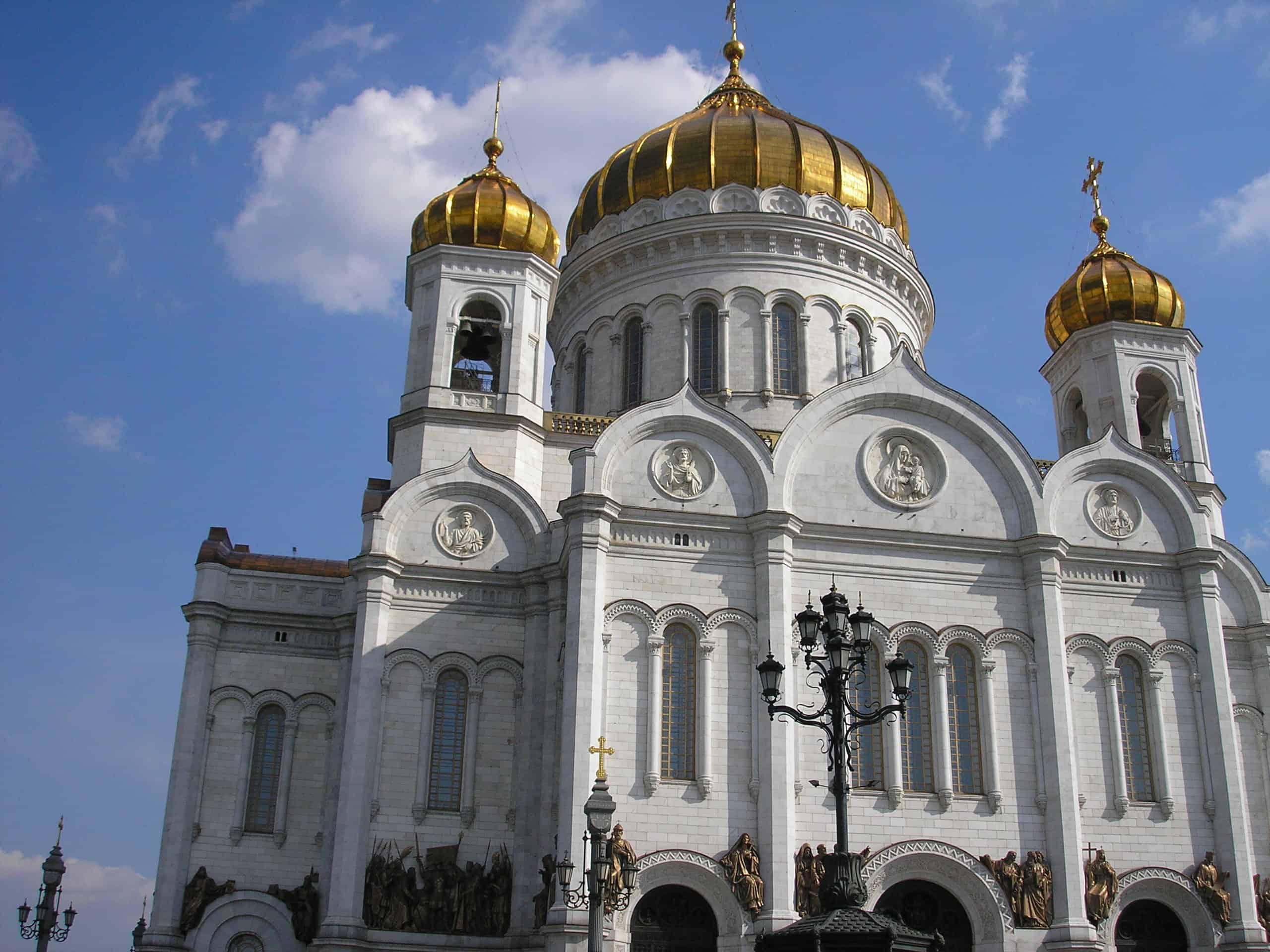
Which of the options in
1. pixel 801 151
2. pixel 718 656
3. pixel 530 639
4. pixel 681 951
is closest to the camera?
pixel 681 951

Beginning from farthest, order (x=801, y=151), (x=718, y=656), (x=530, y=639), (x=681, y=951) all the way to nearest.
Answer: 1. (x=801, y=151)
2. (x=530, y=639)
3. (x=718, y=656)
4. (x=681, y=951)

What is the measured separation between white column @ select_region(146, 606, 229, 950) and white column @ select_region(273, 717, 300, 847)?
1.39m

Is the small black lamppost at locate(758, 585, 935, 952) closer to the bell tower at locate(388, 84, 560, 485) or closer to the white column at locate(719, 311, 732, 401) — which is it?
the bell tower at locate(388, 84, 560, 485)

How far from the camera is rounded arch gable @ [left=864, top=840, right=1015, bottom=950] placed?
21.1 metres

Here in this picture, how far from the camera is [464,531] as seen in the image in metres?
24.2

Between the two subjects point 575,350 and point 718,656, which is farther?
point 575,350

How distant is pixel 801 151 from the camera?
30281 mm

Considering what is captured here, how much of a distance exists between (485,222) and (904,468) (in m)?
9.54

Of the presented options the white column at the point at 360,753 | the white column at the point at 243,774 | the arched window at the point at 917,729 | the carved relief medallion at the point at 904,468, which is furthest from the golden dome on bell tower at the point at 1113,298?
the white column at the point at 243,774

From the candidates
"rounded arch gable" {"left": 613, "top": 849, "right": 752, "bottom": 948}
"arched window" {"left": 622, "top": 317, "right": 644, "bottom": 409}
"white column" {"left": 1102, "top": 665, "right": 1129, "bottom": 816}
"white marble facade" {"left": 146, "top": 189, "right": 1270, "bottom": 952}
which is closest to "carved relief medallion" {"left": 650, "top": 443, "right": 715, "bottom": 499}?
"white marble facade" {"left": 146, "top": 189, "right": 1270, "bottom": 952}

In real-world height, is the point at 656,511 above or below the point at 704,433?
below

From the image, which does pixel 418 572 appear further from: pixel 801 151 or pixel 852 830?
pixel 801 151

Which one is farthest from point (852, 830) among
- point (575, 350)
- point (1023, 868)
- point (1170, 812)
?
point (575, 350)

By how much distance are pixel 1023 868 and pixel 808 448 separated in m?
7.78
